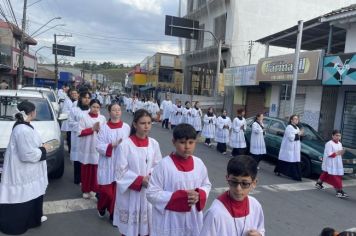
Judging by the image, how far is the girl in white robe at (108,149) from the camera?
203 inches

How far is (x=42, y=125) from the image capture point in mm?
7000

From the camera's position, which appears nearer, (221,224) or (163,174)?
(221,224)

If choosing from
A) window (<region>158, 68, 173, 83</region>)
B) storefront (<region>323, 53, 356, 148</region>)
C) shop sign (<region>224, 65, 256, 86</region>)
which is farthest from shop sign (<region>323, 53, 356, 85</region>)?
window (<region>158, 68, 173, 83</region>)

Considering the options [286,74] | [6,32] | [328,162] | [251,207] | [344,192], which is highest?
[6,32]

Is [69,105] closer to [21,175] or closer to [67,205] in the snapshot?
[67,205]

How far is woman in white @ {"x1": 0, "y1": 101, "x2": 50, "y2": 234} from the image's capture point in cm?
441

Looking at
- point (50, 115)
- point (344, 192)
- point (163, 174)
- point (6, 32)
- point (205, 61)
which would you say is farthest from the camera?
point (6, 32)

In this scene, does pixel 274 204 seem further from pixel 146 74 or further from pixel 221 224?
pixel 146 74

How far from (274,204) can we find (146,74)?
5073 centimetres

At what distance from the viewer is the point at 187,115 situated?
17547 millimetres

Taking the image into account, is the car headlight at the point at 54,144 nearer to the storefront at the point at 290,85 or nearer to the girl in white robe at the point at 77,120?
the girl in white robe at the point at 77,120

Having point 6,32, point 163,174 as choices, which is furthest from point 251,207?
point 6,32

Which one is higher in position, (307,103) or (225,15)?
(225,15)

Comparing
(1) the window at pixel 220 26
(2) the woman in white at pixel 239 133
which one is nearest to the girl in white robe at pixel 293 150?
(2) the woman in white at pixel 239 133
